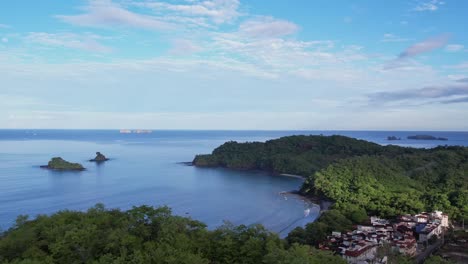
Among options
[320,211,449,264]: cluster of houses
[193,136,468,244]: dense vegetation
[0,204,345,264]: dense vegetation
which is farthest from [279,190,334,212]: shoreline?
[0,204,345,264]: dense vegetation

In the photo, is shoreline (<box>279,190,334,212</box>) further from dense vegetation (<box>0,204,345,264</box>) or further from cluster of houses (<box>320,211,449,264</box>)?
dense vegetation (<box>0,204,345,264</box>)

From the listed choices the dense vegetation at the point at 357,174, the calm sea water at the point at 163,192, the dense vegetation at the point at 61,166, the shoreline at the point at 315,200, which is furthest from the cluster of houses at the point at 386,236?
the dense vegetation at the point at 61,166

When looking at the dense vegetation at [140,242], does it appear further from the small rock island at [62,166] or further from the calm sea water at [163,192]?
the small rock island at [62,166]

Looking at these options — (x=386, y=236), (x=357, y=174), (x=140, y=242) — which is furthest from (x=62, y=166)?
(x=140, y=242)

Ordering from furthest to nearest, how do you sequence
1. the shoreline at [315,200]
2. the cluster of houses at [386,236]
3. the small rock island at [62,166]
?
the small rock island at [62,166] < the shoreline at [315,200] < the cluster of houses at [386,236]

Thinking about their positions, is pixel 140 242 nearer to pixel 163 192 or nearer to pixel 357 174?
pixel 163 192

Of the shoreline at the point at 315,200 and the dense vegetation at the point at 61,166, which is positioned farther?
the dense vegetation at the point at 61,166
